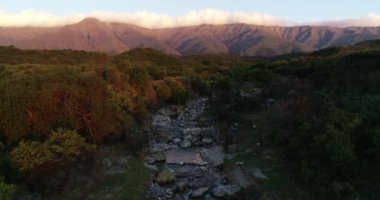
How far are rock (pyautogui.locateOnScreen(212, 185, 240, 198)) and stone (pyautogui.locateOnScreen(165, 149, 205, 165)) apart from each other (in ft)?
15.9

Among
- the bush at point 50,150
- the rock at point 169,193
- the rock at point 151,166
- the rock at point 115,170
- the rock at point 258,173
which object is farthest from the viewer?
the rock at point 151,166

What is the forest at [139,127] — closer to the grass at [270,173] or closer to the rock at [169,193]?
the grass at [270,173]

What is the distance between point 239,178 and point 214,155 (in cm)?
487

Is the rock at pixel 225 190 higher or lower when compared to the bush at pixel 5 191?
lower

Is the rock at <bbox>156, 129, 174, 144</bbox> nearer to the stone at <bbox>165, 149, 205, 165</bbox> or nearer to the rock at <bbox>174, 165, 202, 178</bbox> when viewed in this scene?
the stone at <bbox>165, 149, 205, 165</bbox>

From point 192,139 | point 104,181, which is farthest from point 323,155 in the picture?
point 192,139

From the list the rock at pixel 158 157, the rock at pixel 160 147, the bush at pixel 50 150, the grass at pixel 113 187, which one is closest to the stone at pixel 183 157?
the rock at pixel 158 157

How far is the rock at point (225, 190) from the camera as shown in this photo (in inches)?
770

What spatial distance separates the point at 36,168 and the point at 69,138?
2.65m

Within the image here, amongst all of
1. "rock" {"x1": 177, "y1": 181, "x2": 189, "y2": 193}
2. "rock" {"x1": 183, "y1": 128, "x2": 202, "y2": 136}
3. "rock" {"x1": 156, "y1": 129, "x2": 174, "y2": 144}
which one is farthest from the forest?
"rock" {"x1": 177, "y1": 181, "x2": 189, "y2": 193}

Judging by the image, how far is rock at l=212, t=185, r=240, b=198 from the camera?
19547 mm

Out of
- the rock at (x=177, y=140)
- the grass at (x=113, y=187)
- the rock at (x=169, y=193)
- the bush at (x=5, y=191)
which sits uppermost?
the bush at (x=5, y=191)

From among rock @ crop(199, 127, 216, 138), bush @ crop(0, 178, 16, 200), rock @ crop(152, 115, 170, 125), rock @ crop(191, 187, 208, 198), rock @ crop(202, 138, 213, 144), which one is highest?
bush @ crop(0, 178, 16, 200)

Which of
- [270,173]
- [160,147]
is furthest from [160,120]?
[270,173]
